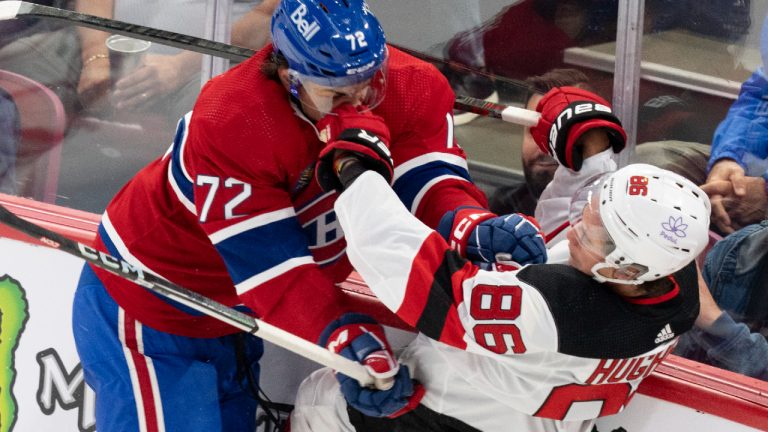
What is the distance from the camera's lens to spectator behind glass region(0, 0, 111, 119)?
3.25m

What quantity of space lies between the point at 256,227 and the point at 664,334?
0.68 meters

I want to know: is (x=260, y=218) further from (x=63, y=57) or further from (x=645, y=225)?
(x=63, y=57)

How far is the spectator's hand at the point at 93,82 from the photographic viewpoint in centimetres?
324

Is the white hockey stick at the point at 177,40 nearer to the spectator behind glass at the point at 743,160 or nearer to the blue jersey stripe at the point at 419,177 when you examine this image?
the blue jersey stripe at the point at 419,177

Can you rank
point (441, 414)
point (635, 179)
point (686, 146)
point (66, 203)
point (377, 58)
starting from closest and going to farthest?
1. point (635, 179)
2. point (377, 58)
3. point (441, 414)
4. point (686, 146)
5. point (66, 203)

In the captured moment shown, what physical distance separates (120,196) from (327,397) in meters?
0.55

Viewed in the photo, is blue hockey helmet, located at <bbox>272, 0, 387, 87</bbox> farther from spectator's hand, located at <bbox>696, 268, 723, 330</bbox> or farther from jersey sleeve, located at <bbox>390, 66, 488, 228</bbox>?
spectator's hand, located at <bbox>696, 268, 723, 330</bbox>

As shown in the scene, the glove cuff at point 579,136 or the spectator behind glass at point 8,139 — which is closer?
the glove cuff at point 579,136

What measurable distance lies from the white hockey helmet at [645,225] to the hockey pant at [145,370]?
2.68 feet

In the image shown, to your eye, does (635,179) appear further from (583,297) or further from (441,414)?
(441,414)

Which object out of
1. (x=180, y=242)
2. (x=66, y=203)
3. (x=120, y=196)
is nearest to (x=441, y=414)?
(x=180, y=242)

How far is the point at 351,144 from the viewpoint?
1779mm

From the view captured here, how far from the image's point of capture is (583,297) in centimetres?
177

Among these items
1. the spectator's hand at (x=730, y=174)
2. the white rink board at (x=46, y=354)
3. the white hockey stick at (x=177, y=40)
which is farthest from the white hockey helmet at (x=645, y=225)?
the white rink board at (x=46, y=354)
